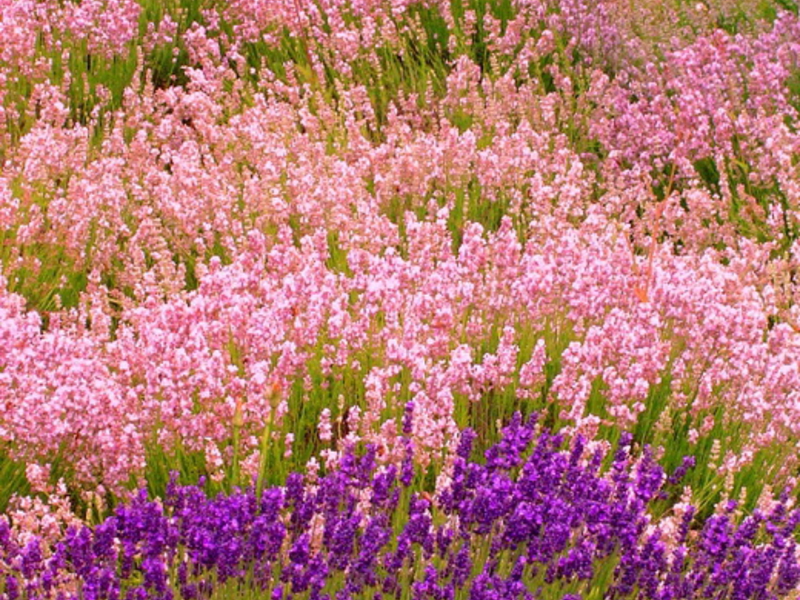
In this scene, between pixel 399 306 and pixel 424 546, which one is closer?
pixel 424 546

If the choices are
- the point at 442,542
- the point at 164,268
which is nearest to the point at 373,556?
the point at 442,542

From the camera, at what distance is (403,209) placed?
4973 millimetres

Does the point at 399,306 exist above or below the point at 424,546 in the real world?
above

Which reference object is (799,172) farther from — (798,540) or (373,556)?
(373,556)

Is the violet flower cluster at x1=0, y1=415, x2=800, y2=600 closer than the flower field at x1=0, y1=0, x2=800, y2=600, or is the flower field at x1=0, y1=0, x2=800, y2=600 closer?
the violet flower cluster at x1=0, y1=415, x2=800, y2=600

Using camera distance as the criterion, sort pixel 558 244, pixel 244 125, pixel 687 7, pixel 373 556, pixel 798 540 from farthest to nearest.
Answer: pixel 687 7 < pixel 244 125 < pixel 558 244 < pixel 798 540 < pixel 373 556

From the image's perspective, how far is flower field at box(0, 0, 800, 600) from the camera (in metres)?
2.74

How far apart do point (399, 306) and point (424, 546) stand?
3.68ft

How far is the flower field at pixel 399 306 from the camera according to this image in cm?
274

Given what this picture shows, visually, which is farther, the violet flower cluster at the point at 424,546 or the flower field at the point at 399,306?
the flower field at the point at 399,306

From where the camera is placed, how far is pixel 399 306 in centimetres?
365

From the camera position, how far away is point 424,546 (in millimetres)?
2648

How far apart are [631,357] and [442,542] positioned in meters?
1.17

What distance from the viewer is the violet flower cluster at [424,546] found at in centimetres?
256
